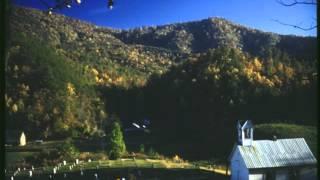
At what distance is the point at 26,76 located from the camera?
2623 cm

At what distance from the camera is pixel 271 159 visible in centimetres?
2177

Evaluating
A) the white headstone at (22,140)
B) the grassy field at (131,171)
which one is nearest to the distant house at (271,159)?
the grassy field at (131,171)

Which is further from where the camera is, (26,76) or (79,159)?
(79,159)

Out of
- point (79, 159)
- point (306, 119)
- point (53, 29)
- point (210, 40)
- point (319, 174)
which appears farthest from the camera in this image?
point (53, 29)

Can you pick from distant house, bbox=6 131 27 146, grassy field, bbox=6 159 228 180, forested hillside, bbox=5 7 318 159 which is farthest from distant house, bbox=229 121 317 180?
distant house, bbox=6 131 27 146

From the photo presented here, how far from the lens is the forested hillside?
27.7 m

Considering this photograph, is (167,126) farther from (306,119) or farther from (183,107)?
(306,119)

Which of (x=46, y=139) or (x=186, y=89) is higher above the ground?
(x=186, y=89)

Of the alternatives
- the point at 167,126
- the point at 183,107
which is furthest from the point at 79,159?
the point at 183,107

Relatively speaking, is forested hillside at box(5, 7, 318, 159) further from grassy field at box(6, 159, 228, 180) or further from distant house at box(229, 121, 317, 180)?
distant house at box(229, 121, 317, 180)

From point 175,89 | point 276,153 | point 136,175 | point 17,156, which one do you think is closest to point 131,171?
point 136,175

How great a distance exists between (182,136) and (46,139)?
7.06 meters

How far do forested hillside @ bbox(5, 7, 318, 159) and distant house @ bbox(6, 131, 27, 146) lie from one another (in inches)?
16.4

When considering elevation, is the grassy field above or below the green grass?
below
